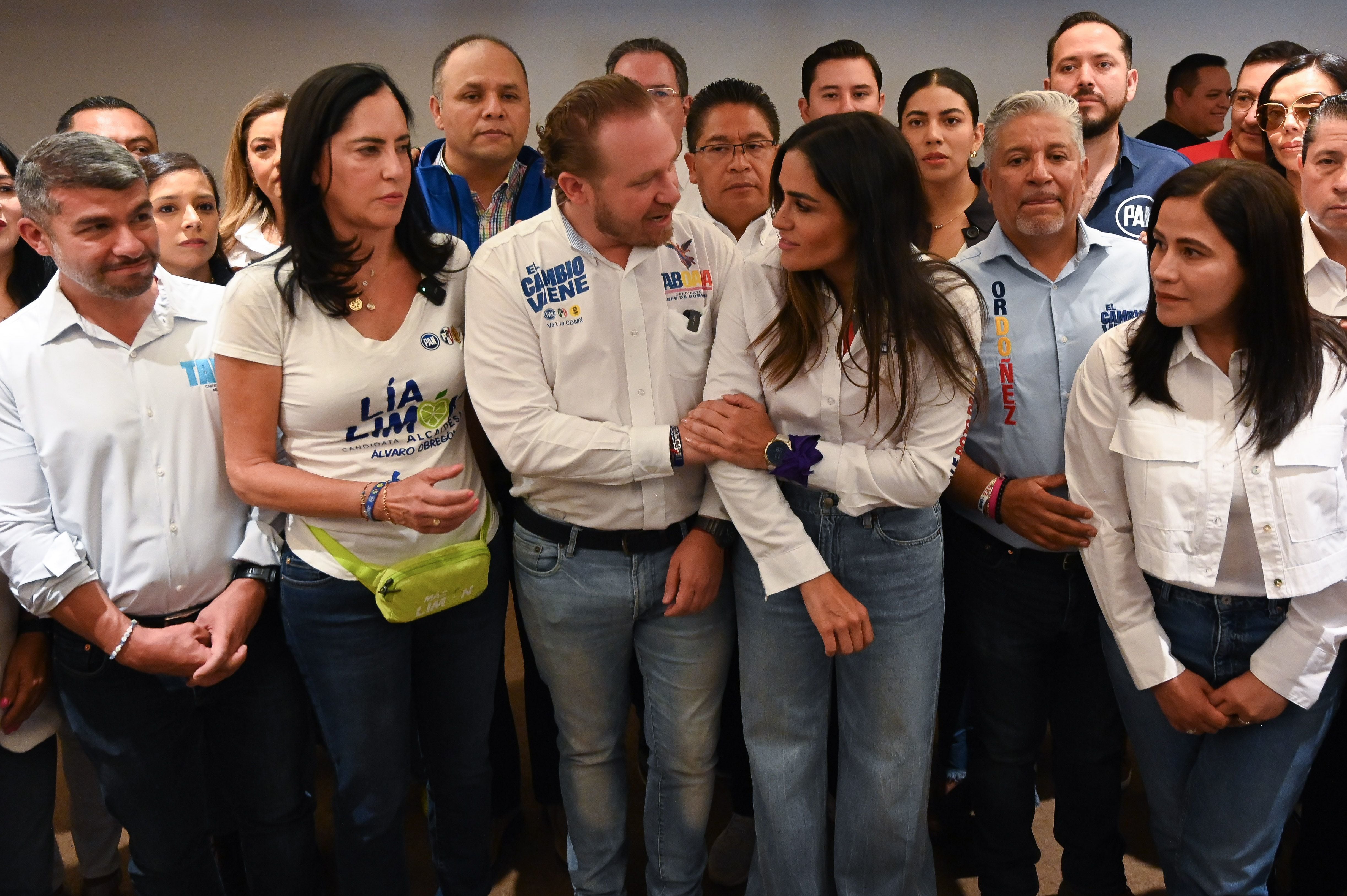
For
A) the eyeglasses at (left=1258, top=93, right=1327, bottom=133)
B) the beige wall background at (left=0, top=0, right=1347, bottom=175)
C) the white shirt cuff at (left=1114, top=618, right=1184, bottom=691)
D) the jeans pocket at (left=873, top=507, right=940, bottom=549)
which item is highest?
the beige wall background at (left=0, top=0, right=1347, bottom=175)

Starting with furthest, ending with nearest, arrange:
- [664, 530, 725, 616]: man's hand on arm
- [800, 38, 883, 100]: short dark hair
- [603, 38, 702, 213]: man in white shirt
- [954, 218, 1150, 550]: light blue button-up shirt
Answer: [800, 38, 883, 100]: short dark hair
[603, 38, 702, 213]: man in white shirt
[954, 218, 1150, 550]: light blue button-up shirt
[664, 530, 725, 616]: man's hand on arm

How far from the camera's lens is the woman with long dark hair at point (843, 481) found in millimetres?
1690

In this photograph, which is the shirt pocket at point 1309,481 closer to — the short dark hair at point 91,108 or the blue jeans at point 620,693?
the blue jeans at point 620,693

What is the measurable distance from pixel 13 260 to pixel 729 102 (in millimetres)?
1864

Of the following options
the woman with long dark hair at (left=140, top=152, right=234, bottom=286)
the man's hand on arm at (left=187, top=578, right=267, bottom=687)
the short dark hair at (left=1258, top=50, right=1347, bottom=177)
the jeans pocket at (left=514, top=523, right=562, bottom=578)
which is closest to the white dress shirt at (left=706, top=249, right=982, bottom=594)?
the jeans pocket at (left=514, top=523, right=562, bottom=578)

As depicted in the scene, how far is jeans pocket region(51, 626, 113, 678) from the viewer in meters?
1.78

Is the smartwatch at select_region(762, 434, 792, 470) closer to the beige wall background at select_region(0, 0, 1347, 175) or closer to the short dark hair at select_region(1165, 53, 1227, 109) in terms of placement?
the beige wall background at select_region(0, 0, 1347, 175)

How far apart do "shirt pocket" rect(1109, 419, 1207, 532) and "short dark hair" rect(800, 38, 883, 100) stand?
6.24 ft

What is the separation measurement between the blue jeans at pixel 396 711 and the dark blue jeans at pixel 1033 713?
3.59 ft

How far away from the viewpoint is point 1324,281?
82.8 inches

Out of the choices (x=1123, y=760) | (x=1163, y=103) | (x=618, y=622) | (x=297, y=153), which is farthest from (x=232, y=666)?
(x=1163, y=103)

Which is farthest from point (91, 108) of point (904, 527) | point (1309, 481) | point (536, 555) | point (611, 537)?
point (1309, 481)

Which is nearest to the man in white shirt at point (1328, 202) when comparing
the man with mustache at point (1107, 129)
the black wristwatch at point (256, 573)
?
the man with mustache at point (1107, 129)

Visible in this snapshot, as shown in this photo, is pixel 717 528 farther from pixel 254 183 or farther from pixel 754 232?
pixel 254 183
